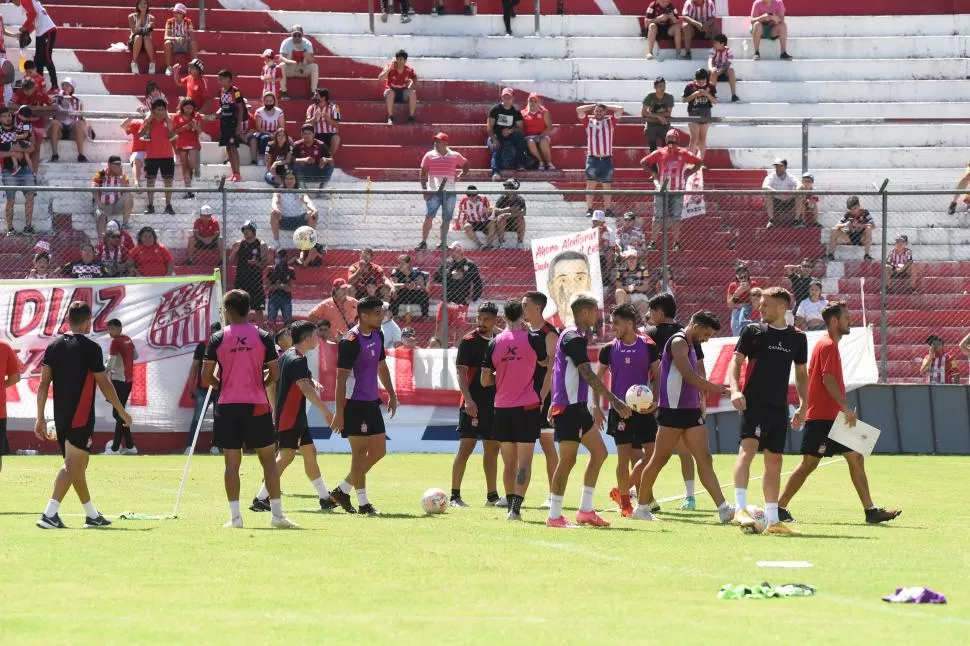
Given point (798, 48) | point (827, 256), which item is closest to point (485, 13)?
point (798, 48)

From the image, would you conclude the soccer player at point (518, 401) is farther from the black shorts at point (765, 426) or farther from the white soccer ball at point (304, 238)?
the white soccer ball at point (304, 238)

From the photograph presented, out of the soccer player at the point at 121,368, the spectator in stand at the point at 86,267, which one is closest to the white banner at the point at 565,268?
the soccer player at the point at 121,368

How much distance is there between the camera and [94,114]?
28.8m

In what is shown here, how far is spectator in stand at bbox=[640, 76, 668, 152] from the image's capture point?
3072 cm

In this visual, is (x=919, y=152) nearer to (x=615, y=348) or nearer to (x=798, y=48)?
(x=798, y=48)

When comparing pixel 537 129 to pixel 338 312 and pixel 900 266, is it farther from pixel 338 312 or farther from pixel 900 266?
pixel 900 266

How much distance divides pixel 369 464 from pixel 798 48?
22987mm

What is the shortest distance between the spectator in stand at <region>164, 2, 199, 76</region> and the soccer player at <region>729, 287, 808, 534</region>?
20.8 metres

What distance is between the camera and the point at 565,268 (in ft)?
81.4

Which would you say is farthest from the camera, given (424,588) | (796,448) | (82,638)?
(796,448)

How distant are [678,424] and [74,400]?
5.32m

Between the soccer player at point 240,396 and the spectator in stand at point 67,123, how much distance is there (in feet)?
55.4

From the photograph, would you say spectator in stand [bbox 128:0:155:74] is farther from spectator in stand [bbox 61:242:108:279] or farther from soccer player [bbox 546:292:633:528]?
soccer player [bbox 546:292:633:528]

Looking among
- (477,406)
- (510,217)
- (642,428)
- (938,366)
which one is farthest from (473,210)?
→ (642,428)
